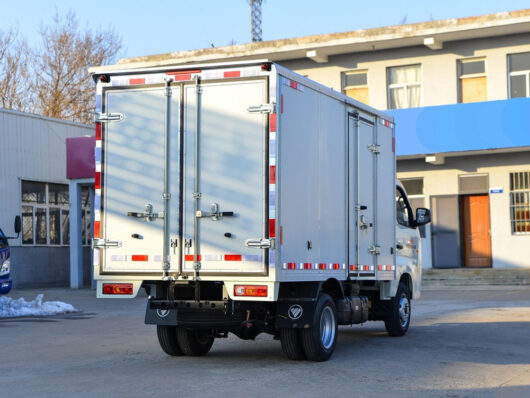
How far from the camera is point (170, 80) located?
1069cm

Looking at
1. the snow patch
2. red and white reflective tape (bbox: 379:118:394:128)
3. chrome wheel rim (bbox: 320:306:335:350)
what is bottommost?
the snow patch

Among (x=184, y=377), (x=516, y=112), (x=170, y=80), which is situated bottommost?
(x=184, y=377)

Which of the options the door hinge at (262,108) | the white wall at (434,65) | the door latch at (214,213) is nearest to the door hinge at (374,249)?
the door latch at (214,213)

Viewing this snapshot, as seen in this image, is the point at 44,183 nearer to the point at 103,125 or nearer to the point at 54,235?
the point at 54,235

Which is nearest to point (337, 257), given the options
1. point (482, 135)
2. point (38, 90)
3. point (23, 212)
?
point (482, 135)

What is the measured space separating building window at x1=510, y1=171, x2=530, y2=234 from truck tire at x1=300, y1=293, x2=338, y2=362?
19070 millimetres

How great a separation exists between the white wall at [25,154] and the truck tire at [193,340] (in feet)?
69.1

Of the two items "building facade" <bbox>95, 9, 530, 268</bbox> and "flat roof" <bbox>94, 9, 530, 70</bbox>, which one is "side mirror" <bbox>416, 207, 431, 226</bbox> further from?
→ "flat roof" <bbox>94, 9, 530, 70</bbox>

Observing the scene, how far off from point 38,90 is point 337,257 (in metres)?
37.7

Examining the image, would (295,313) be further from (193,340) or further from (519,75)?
(519,75)

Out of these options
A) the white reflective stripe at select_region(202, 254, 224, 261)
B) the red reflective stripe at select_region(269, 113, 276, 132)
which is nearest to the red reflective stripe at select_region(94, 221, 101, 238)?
the white reflective stripe at select_region(202, 254, 224, 261)

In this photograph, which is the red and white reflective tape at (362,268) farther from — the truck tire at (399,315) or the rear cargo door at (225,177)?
the rear cargo door at (225,177)

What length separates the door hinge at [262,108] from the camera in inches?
398

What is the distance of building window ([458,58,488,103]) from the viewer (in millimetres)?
29844
